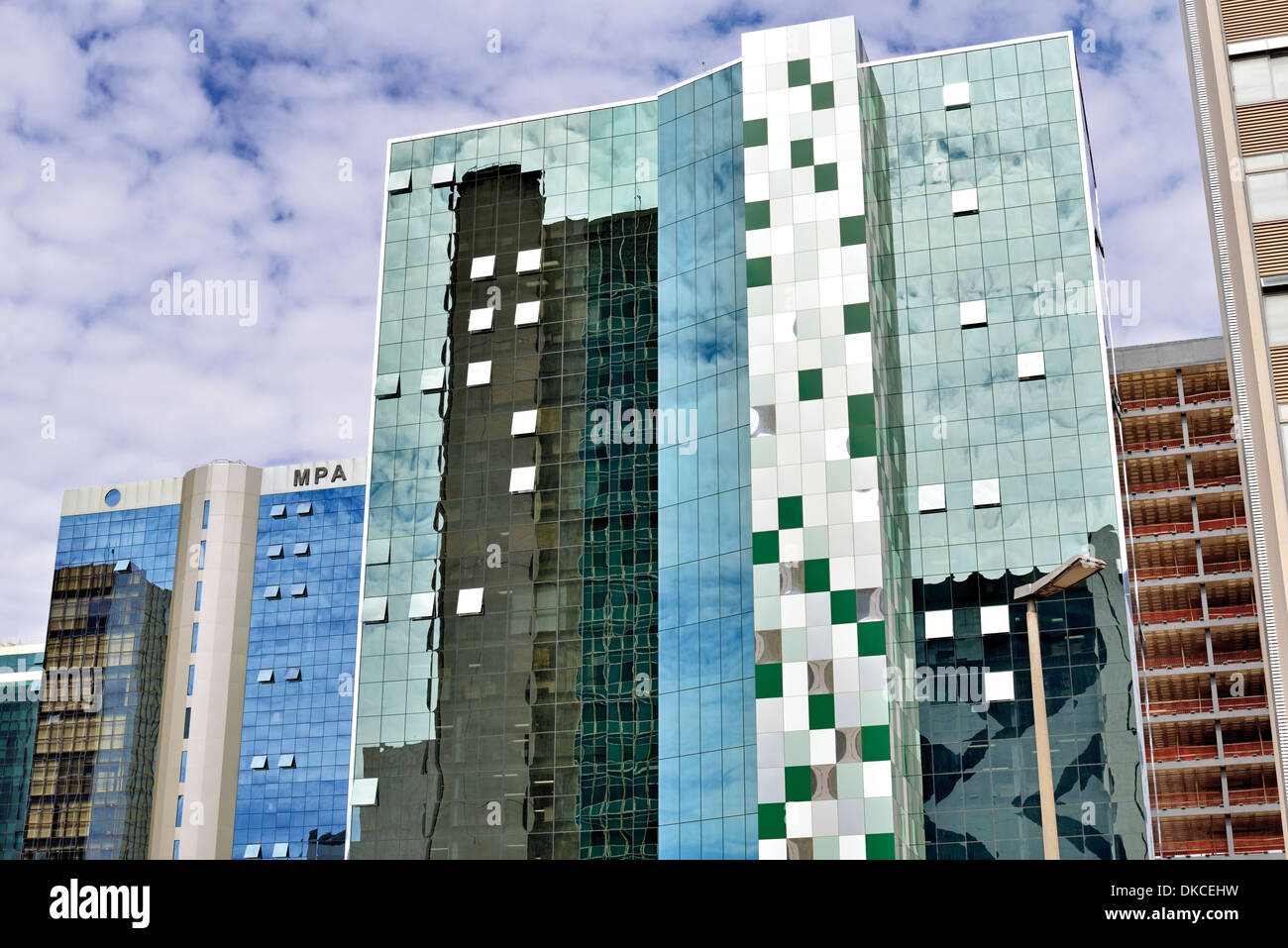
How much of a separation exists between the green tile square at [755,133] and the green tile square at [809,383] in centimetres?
1360

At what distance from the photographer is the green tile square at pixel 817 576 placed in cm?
7012

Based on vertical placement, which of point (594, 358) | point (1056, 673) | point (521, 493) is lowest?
point (1056, 673)

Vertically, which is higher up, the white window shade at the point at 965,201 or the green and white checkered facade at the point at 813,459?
the white window shade at the point at 965,201

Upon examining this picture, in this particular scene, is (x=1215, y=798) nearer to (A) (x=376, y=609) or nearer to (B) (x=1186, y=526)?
(B) (x=1186, y=526)

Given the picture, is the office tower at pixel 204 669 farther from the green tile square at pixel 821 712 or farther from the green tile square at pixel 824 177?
the green tile square at pixel 824 177

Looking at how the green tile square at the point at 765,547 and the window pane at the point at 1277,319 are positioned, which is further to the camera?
the green tile square at the point at 765,547

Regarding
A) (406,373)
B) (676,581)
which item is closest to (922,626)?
(676,581)

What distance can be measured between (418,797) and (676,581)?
17.9 metres

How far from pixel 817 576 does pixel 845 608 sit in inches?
85.1

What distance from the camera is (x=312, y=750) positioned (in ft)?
452

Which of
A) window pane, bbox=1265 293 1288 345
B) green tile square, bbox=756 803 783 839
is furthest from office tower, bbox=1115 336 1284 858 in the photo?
window pane, bbox=1265 293 1288 345

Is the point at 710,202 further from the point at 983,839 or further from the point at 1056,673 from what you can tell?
the point at 983,839

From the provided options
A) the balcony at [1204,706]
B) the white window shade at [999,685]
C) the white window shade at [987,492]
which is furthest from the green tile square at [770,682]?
the balcony at [1204,706]

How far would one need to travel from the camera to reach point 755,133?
7862 centimetres
